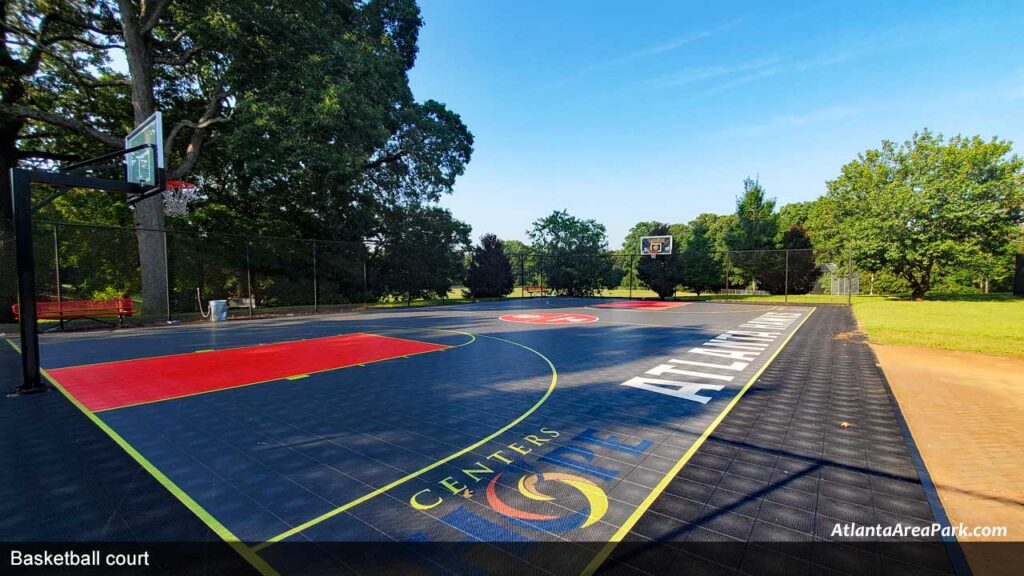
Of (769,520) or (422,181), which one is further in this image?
(422,181)

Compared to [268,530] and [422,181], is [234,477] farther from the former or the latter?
[422,181]

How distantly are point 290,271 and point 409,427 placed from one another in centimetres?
2015

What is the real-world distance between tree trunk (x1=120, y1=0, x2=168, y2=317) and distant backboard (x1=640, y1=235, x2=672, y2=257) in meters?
25.1

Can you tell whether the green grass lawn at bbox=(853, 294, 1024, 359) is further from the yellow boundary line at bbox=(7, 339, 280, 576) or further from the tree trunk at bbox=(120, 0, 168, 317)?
the tree trunk at bbox=(120, 0, 168, 317)

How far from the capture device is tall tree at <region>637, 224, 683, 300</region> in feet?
91.3

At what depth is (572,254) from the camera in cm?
3025

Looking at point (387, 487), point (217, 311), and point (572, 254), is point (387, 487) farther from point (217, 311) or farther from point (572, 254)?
point (572, 254)

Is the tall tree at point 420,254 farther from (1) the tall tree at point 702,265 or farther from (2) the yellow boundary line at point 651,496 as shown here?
Result: (2) the yellow boundary line at point 651,496

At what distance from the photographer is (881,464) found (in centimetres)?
341

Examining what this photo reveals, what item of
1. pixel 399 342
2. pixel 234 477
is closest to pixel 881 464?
pixel 234 477

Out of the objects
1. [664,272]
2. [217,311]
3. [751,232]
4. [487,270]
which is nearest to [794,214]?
[751,232]

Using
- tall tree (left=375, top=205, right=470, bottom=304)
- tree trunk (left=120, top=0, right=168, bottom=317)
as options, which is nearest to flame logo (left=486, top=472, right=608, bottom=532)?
tree trunk (left=120, top=0, right=168, bottom=317)

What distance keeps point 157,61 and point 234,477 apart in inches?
749

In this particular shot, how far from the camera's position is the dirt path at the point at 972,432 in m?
2.66
